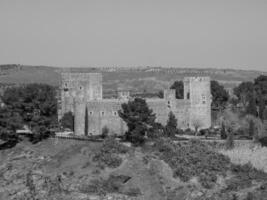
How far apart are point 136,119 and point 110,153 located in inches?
196

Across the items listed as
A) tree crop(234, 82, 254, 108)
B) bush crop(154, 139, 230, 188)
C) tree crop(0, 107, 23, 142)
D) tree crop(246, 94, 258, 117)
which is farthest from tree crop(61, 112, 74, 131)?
tree crop(234, 82, 254, 108)

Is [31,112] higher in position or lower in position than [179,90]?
lower

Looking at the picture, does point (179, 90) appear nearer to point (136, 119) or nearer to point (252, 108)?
point (252, 108)

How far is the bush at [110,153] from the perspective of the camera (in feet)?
180

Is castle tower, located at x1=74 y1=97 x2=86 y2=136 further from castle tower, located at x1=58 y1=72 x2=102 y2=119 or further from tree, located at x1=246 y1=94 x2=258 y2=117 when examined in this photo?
tree, located at x1=246 y1=94 x2=258 y2=117

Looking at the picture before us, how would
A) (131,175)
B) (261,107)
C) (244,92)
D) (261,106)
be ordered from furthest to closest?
1. (244,92)
2. (261,106)
3. (261,107)
4. (131,175)

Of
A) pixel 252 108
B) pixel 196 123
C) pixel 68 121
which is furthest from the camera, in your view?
pixel 252 108

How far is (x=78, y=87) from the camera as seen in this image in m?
68.8

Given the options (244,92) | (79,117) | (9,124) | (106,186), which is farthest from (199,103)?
(244,92)

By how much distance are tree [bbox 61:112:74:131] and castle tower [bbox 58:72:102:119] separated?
74 centimetres

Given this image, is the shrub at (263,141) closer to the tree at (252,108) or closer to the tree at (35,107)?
the tree at (252,108)

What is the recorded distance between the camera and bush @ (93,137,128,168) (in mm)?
54875

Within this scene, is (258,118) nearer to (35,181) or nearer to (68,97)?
(68,97)

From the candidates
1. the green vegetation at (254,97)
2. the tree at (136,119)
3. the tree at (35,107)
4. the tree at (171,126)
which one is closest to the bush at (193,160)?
the tree at (136,119)
